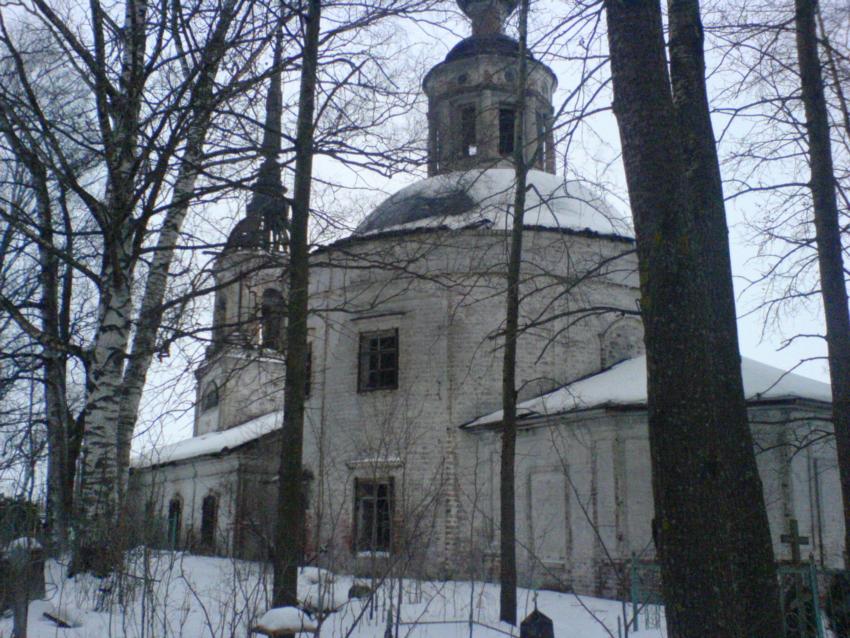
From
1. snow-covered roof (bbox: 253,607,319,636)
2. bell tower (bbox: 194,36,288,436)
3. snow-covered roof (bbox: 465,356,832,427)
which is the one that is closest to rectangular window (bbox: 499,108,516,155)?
snow-covered roof (bbox: 465,356,832,427)

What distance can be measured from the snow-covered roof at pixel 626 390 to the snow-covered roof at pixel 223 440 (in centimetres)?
780

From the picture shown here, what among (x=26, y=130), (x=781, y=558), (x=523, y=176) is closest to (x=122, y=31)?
(x=26, y=130)

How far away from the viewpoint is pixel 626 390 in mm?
15547

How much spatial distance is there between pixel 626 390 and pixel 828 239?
21.9 ft

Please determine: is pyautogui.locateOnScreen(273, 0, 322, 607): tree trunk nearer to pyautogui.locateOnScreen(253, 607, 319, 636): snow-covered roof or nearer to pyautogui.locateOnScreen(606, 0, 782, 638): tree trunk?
pyautogui.locateOnScreen(253, 607, 319, 636): snow-covered roof

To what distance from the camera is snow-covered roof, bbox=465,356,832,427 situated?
47.7 ft

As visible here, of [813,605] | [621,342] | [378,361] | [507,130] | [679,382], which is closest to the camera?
[679,382]

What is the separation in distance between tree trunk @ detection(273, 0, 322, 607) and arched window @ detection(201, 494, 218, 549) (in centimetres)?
1447

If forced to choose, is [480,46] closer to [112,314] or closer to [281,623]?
[112,314]

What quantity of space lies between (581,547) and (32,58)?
36.6 feet

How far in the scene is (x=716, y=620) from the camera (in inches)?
159

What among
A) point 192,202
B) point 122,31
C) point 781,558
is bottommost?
point 781,558

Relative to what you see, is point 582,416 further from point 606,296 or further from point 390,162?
point 390,162

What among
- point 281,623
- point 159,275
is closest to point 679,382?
point 281,623
